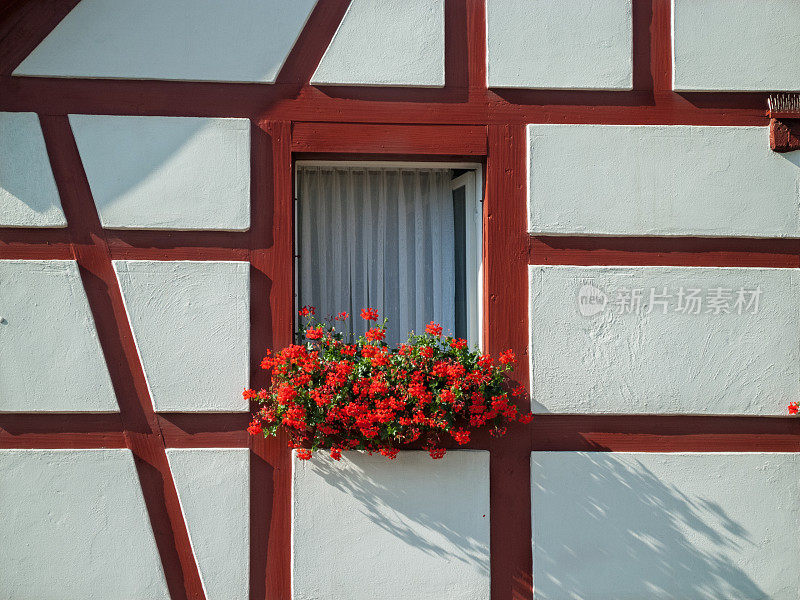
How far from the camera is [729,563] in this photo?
4094 millimetres

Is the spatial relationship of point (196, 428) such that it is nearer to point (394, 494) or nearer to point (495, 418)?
point (394, 494)

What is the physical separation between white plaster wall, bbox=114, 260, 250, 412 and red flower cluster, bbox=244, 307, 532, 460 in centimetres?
18

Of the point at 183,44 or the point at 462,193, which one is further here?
the point at 462,193

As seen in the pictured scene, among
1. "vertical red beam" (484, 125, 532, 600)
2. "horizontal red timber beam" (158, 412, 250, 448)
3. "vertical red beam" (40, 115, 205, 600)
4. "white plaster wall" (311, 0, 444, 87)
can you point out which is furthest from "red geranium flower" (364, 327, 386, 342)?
"white plaster wall" (311, 0, 444, 87)

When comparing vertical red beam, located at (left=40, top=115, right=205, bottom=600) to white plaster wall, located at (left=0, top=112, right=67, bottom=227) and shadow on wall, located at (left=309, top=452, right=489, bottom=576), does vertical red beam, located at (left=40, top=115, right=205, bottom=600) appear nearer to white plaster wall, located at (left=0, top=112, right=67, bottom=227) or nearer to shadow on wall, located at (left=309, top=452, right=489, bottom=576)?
white plaster wall, located at (left=0, top=112, right=67, bottom=227)

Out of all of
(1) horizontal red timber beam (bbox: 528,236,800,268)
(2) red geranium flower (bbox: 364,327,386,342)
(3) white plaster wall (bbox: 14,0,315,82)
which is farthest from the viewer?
(1) horizontal red timber beam (bbox: 528,236,800,268)

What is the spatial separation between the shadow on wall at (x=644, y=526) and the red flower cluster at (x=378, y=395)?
49 centimetres

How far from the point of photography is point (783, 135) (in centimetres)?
418

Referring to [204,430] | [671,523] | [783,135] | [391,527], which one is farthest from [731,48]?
[204,430]

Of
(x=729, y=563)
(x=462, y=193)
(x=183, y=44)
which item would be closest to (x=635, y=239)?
(x=462, y=193)

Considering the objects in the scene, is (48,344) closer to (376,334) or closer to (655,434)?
(376,334)

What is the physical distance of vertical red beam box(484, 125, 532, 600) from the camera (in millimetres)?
4082

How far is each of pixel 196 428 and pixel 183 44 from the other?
2006 millimetres
